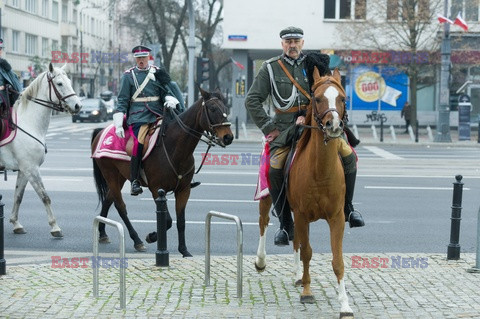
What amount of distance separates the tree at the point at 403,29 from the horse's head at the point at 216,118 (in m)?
29.6

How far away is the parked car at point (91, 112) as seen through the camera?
60.3m

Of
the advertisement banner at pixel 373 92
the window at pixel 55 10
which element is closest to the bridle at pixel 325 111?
the advertisement banner at pixel 373 92

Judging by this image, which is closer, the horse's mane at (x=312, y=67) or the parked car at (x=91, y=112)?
the horse's mane at (x=312, y=67)

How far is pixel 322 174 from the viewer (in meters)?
7.86

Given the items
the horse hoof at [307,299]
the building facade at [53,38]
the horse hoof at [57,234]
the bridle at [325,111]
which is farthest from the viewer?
the building facade at [53,38]

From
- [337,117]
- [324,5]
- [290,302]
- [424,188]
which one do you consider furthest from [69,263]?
[324,5]

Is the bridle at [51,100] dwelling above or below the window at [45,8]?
below

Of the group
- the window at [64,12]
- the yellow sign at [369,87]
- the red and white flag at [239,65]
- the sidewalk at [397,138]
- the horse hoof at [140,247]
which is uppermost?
the window at [64,12]

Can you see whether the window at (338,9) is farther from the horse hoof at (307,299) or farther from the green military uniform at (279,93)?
the horse hoof at (307,299)

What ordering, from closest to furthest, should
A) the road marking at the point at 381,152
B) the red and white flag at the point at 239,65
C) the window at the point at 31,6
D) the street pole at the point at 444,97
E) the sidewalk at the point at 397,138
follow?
the road marking at the point at 381,152 < the sidewalk at the point at 397,138 < the street pole at the point at 444,97 < the red and white flag at the point at 239,65 < the window at the point at 31,6

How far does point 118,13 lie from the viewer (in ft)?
198

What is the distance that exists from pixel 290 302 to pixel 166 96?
428cm

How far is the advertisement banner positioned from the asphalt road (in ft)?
71.8

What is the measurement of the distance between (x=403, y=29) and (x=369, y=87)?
8665 mm
